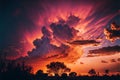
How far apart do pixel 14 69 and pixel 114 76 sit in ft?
155

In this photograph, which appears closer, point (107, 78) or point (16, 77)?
point (16, 77)

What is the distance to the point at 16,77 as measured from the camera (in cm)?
9550

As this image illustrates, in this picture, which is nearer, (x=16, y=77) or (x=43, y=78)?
(x=16, y=77)

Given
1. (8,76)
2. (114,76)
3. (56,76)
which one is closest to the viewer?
(8,76)

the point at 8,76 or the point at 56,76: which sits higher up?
the point at 56,76

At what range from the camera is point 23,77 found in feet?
313

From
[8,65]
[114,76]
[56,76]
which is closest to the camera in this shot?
[8,65]

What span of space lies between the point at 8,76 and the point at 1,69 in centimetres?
656

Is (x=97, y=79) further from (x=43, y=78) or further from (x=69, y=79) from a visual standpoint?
(x=43, y=78)

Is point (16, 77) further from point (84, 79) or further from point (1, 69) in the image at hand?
point (84, 79)

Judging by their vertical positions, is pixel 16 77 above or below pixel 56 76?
below

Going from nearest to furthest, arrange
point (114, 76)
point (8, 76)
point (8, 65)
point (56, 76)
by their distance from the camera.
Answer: point (8, 76) → point (8, 65) → point (114, 76) → point (56, 76)

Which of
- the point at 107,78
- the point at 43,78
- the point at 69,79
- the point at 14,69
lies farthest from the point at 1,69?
the point at 107,78

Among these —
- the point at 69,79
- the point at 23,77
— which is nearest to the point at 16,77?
the point at 23,77
